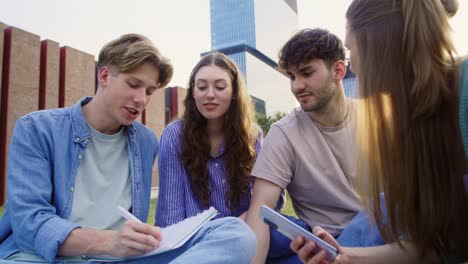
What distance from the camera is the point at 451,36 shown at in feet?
4.02

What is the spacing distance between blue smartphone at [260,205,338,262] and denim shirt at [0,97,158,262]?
866 millimetres

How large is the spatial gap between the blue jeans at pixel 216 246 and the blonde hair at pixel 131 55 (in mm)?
1102

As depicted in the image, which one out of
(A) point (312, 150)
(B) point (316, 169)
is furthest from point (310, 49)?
(B) point (316, 169)

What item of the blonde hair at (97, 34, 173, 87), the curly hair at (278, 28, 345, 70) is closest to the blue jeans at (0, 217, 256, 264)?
the blonde hair at (97, 34, 173, 87)

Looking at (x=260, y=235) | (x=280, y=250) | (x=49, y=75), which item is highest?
(x=49, y=75)

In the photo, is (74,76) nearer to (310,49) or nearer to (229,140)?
(229,140)

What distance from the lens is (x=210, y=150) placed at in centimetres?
271

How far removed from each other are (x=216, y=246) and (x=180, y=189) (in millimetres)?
1178

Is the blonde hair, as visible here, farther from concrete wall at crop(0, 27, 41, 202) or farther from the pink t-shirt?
concrete wall at crop(0, 27, 41, 202)

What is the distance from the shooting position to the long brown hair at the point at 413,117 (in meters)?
1.23

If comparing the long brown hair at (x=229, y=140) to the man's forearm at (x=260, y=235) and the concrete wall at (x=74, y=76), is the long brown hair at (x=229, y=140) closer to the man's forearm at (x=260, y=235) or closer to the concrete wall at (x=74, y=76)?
the man's forearm at (x=260, y=235)

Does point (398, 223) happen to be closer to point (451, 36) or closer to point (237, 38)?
point (451, 36)

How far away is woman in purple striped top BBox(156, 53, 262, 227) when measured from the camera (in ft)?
8.38

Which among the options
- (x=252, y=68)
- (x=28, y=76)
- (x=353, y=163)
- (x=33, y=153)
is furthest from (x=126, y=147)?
(x=252, y=68)
